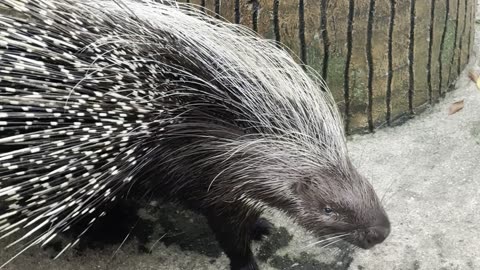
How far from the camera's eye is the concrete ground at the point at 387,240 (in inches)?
79.9

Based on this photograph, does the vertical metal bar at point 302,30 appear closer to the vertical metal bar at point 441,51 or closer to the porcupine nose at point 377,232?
the vertical metal bar at point 441,51

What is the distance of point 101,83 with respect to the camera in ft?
5.58

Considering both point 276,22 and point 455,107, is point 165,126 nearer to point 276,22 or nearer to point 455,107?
point 276,22

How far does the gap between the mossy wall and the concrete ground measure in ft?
0.54

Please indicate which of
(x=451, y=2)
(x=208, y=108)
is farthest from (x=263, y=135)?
Answer: (x=451, y=2)

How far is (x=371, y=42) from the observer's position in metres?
2.35

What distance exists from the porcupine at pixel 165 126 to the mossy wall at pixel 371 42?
12.0 inches

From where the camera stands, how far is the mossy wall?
2.23 metres

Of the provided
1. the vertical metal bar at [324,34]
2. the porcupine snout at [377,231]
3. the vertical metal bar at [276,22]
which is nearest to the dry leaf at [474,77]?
the vertical metal bar at [324,34]

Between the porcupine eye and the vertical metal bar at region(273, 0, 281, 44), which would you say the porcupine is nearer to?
the porcupine eye

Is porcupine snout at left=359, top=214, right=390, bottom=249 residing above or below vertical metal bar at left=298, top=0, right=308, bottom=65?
below

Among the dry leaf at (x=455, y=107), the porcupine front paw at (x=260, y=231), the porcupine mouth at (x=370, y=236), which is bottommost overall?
the porcupine front paw at (x=260, y=231)

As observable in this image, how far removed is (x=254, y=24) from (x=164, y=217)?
70 centimetres

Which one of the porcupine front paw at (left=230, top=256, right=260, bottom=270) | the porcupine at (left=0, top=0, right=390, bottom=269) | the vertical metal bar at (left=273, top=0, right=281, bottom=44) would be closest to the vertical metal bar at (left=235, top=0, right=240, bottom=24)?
the vertical metal bar at (left=273, top=0, right=281, bottom=44)
